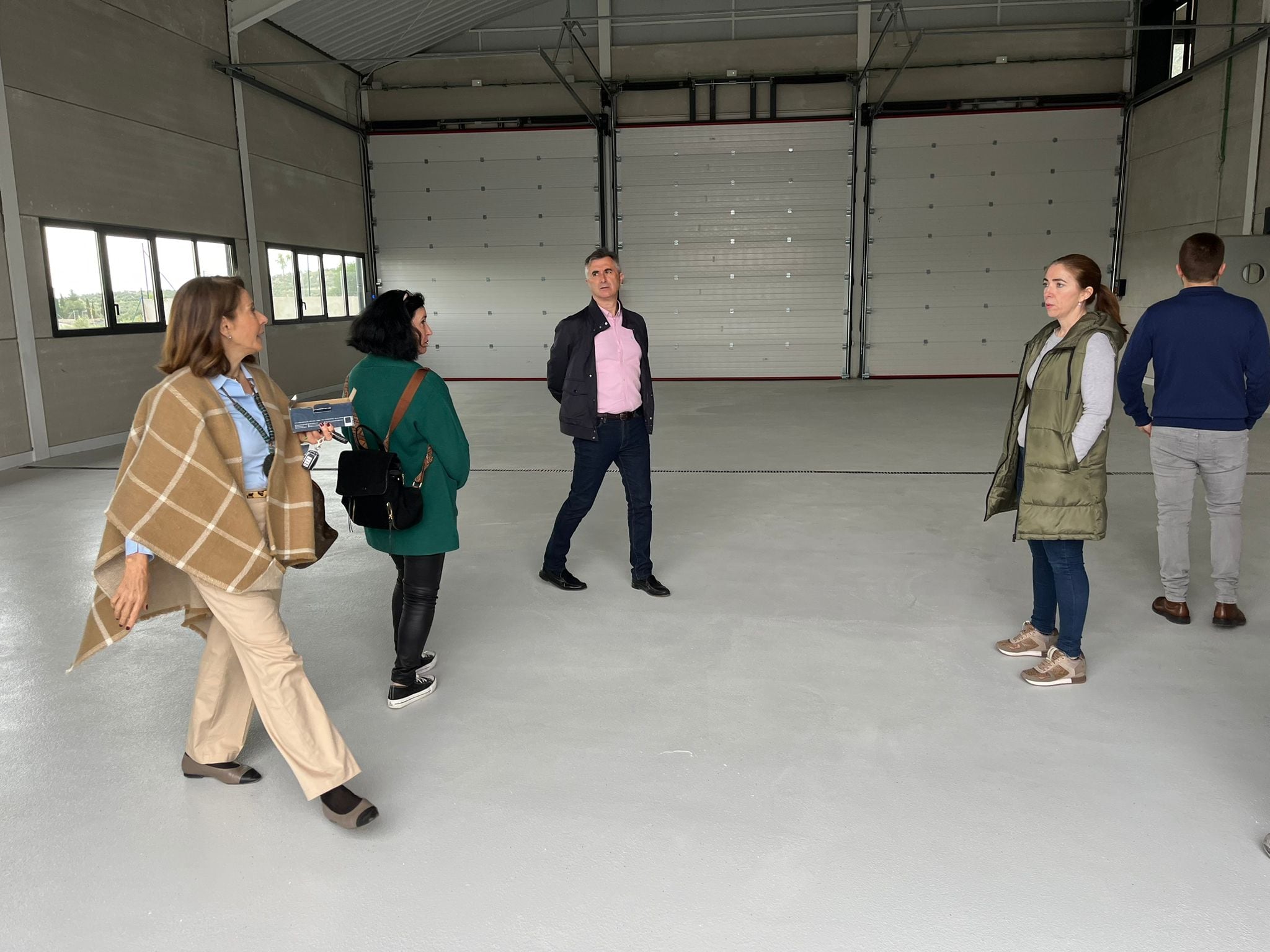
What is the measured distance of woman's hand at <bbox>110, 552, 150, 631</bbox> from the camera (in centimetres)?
217

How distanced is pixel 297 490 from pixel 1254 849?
2.67 metres

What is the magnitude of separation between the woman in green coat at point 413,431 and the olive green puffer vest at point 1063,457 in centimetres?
197

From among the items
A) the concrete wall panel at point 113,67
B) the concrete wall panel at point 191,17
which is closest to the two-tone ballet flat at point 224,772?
the concrete wall panel at point 113,67

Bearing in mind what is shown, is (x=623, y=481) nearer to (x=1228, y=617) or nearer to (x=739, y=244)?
(x=1228, y=617)

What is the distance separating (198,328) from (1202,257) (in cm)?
361

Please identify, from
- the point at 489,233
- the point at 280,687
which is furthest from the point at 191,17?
the point at 280,687

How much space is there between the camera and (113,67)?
8.95 meters

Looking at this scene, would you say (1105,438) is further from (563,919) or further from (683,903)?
(563,919)

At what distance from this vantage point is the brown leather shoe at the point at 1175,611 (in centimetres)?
384

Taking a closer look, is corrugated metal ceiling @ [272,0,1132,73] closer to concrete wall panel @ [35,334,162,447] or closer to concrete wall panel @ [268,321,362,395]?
concrete wall panel @ [268,321,362,395]

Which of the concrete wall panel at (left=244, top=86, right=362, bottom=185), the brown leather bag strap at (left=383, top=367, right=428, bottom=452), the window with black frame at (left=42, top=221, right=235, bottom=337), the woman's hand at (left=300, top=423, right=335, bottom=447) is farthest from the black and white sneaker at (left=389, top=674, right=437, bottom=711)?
the concrete wall panel at (left=244, top=86, right=362, bottom=185)

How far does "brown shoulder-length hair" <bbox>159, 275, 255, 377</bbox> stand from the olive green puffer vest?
257 centimetres

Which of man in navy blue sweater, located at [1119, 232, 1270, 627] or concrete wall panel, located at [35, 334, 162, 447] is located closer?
man in navy blue sweater, located at [1119, 232, 1270, 627]

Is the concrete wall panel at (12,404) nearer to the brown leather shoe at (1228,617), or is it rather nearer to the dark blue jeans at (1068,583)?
the dark blue jeans at (1068,583)
